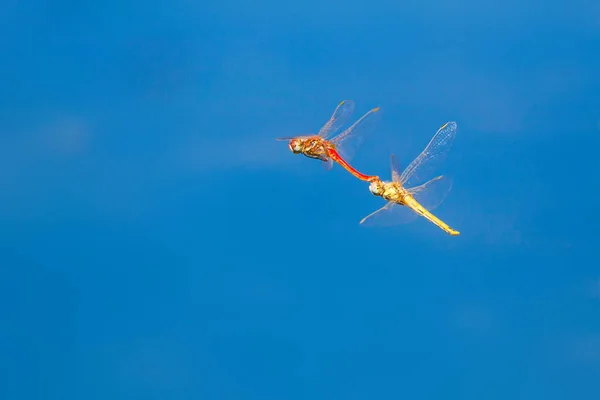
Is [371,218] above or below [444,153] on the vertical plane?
below

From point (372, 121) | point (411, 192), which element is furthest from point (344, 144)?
point (411, 192)

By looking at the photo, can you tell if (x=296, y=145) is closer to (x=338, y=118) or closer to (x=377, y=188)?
(x=338, y=118)

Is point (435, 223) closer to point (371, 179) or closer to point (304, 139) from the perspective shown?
point (371, 179)

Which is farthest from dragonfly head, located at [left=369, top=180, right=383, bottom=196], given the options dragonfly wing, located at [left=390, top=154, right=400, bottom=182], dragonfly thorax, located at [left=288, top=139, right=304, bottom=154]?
dragonfly thorax, located at [left=288, top=139, right=304, bottom=154]

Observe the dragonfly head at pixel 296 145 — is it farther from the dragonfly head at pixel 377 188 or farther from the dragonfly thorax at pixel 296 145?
the dragonfly head at pixel 377 188

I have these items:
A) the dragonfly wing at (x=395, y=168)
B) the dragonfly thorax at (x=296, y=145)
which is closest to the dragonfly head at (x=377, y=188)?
the dragonfly wing at (x=395, y=168)

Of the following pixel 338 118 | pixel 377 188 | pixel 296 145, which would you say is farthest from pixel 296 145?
pixel 377 188

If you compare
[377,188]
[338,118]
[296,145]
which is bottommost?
[377,188]
